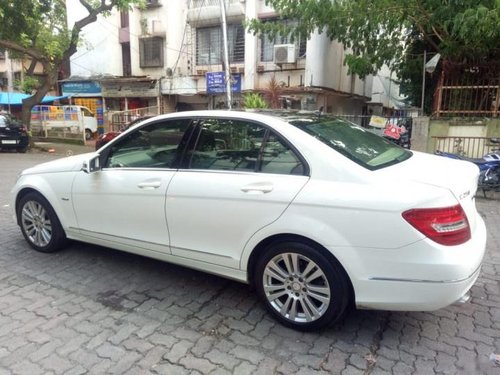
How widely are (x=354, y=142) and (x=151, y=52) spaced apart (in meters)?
17.7

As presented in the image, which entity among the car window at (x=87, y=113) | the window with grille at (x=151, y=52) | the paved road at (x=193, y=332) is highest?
the window with grille at (x=151, y=52)

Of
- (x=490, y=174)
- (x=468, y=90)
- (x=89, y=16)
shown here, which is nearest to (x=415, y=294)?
(x=490, y=174)

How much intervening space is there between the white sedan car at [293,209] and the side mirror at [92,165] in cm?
1

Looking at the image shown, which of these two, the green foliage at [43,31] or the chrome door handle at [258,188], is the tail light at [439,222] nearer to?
the chrome door handle at [258,188]

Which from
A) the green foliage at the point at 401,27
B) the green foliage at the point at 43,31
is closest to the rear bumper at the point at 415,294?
the green foliage at the point at 401,27

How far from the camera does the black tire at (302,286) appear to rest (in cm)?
271

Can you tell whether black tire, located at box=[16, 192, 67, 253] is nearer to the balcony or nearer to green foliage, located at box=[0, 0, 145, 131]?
green foliage, located at box=[0, 0, 145, 131]

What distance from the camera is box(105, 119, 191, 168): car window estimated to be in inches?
135

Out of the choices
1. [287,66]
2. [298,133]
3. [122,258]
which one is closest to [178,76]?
[287,66]

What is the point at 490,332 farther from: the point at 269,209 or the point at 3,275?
the point at 3,275

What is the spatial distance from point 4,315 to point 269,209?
221 cm

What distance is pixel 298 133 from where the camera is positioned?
2.92 m

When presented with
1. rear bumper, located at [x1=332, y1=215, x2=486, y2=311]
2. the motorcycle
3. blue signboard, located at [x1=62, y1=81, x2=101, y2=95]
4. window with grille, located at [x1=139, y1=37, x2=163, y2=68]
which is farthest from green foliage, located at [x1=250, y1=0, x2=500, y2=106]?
blue signboard, located at [x1=62, y1=81, x2=101, y2=95]

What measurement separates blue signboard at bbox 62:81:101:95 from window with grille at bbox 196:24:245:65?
6.48 meters
